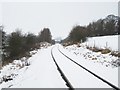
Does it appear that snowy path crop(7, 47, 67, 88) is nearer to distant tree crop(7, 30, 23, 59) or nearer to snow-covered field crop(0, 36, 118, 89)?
snow-covered field crop(0, 36, 118, 89)

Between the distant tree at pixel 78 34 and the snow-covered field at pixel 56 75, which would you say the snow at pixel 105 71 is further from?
the distant tree at pixel 78 34

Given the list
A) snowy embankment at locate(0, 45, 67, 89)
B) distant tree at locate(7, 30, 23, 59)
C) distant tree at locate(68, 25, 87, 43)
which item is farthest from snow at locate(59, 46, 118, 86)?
distant tree at locate(68, 25, 87, 43)

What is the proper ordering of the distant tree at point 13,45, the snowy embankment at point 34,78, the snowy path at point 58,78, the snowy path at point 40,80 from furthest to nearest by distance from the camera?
the distant tree at point 13,45 → the snowy embankment at point 34,78 → the snowy path at point 40,80 → the snowy path at point 58,78

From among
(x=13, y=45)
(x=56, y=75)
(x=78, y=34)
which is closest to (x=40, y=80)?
(x=56, y=75)

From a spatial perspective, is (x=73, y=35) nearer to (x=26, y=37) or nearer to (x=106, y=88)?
(x=26, y=37)

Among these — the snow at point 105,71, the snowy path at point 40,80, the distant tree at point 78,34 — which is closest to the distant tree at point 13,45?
the distant tree at point 78,34

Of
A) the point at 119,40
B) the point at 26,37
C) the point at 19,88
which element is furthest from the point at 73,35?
the point at 19,88

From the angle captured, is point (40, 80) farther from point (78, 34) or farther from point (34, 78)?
point (78, 34)

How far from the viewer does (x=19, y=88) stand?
8.48 meters

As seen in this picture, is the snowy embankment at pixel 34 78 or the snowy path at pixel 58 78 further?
the snowy embankment at pixel 34 78

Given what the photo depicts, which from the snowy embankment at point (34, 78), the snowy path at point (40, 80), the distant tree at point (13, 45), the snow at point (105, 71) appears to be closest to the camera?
the snowy path at point (40, 80)

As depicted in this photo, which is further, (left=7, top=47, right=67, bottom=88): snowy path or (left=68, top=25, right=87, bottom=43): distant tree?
(left=68, top=25, right=87, bottom=43): distant tree

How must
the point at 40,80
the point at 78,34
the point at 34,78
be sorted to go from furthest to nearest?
the point at 78,34 → the point at 34,78 → the point at 40,80

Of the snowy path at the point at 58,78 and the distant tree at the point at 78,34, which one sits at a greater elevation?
the snowy path at the point at 58,78
